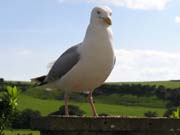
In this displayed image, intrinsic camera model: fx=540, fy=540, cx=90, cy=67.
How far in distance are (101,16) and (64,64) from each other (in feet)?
3.62

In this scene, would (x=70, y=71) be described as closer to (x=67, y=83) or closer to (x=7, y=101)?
(x=67, y=83)

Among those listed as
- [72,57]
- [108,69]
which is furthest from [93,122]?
[72,57]

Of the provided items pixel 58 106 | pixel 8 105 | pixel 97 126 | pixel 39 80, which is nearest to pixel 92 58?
pixel 97 126

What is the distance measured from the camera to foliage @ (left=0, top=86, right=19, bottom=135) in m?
10.0

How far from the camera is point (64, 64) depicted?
8328 mm

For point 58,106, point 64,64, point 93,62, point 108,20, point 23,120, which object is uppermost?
point 58,106

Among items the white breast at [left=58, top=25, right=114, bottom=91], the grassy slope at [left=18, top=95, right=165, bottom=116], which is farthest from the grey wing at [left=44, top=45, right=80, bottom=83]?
the grassy slope at [left=18, top=95, right=165, bottom=116]

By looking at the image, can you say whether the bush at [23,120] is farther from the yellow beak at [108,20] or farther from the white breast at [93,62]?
the yellow beak at [108,20]

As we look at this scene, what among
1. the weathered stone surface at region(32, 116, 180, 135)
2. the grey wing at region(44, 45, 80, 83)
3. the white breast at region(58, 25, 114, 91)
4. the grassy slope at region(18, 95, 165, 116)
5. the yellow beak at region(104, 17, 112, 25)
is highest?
the grassy slope at region(18, 95, 165, 116)

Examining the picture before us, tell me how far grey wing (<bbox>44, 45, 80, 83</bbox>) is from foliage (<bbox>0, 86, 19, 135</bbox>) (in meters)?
1.54

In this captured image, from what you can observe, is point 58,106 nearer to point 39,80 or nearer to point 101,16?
point 39,80

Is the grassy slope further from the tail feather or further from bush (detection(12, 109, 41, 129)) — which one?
the tail feather

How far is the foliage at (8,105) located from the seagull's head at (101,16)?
2.88 metres

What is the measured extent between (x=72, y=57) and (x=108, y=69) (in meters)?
0.72
